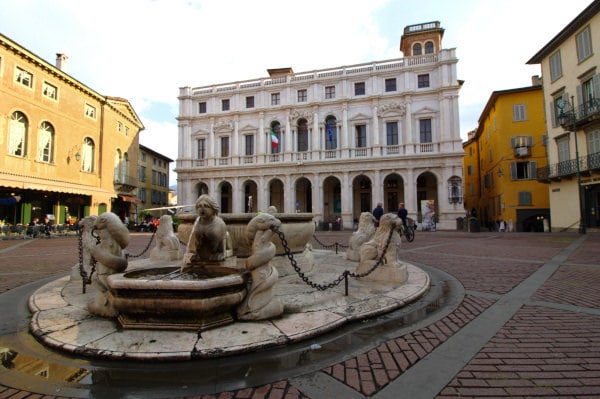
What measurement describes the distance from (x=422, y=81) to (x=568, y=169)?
14.6 metres

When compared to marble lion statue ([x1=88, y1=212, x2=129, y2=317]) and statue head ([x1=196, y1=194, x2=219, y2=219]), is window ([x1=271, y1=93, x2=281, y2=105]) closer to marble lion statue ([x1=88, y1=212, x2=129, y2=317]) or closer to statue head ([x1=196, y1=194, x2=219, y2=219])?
A: statue head ([x1=196, y1=194, x2=219, y2=219])

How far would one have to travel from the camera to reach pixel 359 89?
31078 mm

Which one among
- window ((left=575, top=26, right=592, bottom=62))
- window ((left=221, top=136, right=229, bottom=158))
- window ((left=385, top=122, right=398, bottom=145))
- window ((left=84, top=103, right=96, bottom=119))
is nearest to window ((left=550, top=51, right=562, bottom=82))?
window ((left=575, top=26, right=592, bottom=62))

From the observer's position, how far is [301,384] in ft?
7.77

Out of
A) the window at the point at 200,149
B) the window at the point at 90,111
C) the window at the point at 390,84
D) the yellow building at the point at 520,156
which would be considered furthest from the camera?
the window at the point at 200,149

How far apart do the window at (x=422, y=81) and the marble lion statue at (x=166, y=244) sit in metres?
28.9

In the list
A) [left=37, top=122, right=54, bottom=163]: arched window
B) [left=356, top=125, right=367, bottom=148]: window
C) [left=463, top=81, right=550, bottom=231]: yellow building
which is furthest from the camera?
[left=356, top=125, right=367, bottom=148]: window

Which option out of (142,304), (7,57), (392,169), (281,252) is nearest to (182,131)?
(7,57)

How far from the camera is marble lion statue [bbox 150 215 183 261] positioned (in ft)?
26.9

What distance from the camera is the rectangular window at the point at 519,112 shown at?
2733cm

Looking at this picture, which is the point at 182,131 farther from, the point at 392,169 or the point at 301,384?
→ the point at 301,384

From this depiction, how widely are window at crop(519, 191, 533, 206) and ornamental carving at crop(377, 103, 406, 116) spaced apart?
13.3 m

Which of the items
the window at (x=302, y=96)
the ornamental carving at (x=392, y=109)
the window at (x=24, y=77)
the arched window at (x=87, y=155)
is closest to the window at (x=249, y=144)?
the window at (x=302, y=96)

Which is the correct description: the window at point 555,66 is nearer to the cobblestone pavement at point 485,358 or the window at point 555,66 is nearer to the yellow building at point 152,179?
the cobblestone pavement at point 485,358
